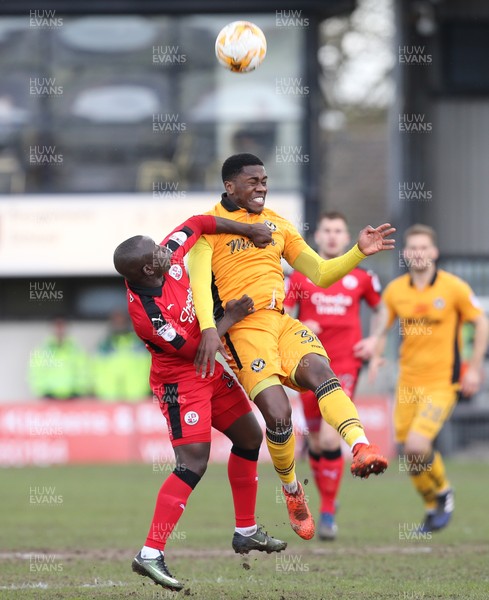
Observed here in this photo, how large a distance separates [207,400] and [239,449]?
574 mm

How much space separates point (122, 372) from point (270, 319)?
1248cm

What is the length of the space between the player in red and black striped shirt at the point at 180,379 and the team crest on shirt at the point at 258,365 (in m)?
0.27

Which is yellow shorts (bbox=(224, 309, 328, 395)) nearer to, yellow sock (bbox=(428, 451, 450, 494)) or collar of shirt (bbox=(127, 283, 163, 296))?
collar of shirt (bbox=(127, 283, 163, 296))

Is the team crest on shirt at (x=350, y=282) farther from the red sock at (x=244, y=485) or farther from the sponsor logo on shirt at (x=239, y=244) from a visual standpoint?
the red sock at (x=244, y=485)

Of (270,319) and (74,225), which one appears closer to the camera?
(270,319)

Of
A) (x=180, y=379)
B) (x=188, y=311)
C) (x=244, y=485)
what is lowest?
(x=244, y=485)

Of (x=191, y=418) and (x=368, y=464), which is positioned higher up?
(x=191, y=418)

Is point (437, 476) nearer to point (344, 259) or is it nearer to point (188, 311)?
point (344, 259)

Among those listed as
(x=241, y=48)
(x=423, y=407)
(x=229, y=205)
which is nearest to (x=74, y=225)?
(x=423, y=407)

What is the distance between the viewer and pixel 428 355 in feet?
36.0

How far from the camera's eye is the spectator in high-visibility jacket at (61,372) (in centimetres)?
1989

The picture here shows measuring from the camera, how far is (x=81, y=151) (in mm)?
21984

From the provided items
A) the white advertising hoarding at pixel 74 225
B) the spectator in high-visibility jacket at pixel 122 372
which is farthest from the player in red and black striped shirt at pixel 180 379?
the white advertising hoarding at pixel 74 225

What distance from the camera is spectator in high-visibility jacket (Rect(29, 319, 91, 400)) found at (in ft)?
65.3
